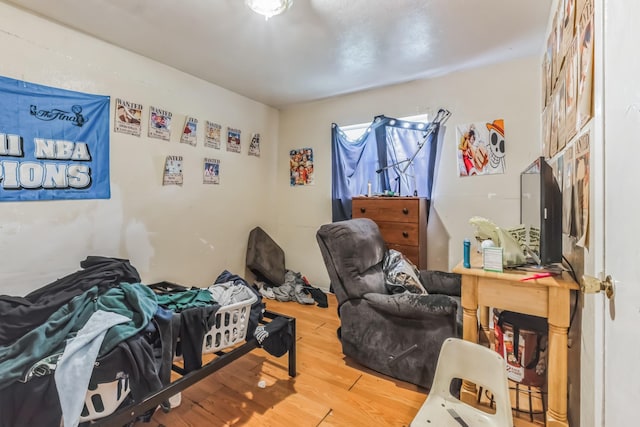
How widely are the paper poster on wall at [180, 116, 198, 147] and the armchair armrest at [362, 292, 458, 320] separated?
7.61ft

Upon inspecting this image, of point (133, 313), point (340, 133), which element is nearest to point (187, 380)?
point (133, 313)

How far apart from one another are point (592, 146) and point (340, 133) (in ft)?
8.77

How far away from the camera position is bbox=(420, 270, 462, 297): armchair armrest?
2.31 m

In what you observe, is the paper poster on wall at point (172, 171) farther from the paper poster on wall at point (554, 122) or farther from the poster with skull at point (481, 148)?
the paper poster on wall at point (554, 122)

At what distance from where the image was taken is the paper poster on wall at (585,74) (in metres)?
1.05

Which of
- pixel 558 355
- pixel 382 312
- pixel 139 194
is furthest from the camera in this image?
pixel 139 194

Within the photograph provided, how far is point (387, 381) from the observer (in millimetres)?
1921

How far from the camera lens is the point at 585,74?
3.63 feet

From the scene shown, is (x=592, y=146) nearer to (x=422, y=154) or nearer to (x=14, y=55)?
(x=422, y=154)

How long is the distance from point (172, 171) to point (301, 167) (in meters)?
1.58

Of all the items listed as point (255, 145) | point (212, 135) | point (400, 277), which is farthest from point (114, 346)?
point (255, 145)

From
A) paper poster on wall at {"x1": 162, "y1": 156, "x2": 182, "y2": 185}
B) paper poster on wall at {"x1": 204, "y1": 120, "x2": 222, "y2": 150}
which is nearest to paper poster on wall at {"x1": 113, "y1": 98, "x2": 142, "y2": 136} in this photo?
paper poster on wall at {"x1": 162, "y1": 156, "x2": 182, "y2": 185}

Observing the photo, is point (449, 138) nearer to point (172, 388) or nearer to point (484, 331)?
point (484, 331)

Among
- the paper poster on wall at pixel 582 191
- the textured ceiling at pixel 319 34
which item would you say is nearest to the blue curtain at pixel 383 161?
the textured ceiling at pixel 319 34
